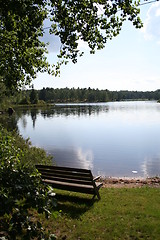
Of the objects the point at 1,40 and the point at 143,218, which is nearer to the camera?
the point at 143,218

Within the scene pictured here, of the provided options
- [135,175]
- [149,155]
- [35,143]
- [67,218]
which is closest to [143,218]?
[67,218]

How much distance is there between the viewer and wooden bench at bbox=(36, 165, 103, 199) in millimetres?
6426

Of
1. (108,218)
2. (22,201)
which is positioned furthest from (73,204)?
(22,201)

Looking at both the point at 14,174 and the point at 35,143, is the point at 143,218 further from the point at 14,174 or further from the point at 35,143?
the point at 35,143

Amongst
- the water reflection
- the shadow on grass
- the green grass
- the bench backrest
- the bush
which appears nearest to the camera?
the bush

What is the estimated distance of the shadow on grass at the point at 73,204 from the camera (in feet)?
19.4

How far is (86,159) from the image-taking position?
17281 millimetres

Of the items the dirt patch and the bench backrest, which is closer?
the bench backrest

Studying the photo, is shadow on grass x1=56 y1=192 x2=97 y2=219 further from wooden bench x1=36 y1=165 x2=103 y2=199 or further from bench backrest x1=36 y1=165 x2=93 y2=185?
bench backrest x1=36 y1=165 x2=93 y2=185

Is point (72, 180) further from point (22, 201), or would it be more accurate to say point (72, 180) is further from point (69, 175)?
point (22, 201)

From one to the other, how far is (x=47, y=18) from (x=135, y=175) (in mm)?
10701

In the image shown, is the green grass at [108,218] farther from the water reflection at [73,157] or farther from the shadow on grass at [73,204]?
the water reflection at [73,157]

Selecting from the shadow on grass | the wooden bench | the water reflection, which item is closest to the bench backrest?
the wooden bench

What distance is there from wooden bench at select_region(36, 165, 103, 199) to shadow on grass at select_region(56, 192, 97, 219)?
15.5 inches
